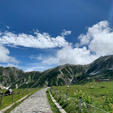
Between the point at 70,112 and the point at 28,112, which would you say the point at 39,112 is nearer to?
the point at 28,112

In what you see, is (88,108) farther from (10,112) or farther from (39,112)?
(10,112)

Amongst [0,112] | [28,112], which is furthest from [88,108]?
[0,112]

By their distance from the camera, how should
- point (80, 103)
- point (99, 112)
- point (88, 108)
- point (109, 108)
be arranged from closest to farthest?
point (99, 112), point (88, 108), point (80, 103), point (109, 108)

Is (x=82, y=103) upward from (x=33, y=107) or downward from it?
upward

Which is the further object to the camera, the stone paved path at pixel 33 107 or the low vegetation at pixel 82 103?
the stone paved path at pixel 33 107

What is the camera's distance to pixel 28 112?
15.2m

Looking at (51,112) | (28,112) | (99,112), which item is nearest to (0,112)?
(28,112)

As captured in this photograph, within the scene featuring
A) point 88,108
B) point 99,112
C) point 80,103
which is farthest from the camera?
point 80,103

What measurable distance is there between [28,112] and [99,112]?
747 cm

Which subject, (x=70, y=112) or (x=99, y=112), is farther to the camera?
(x=70, y=112)

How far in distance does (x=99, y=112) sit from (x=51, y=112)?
611cm

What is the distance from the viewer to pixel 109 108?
16094 millimetres

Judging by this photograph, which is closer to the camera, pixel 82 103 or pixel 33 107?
pixel 82 103

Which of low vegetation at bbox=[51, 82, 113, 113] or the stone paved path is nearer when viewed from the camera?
low vegetation at bbox=[51, 82, 113, 113]
